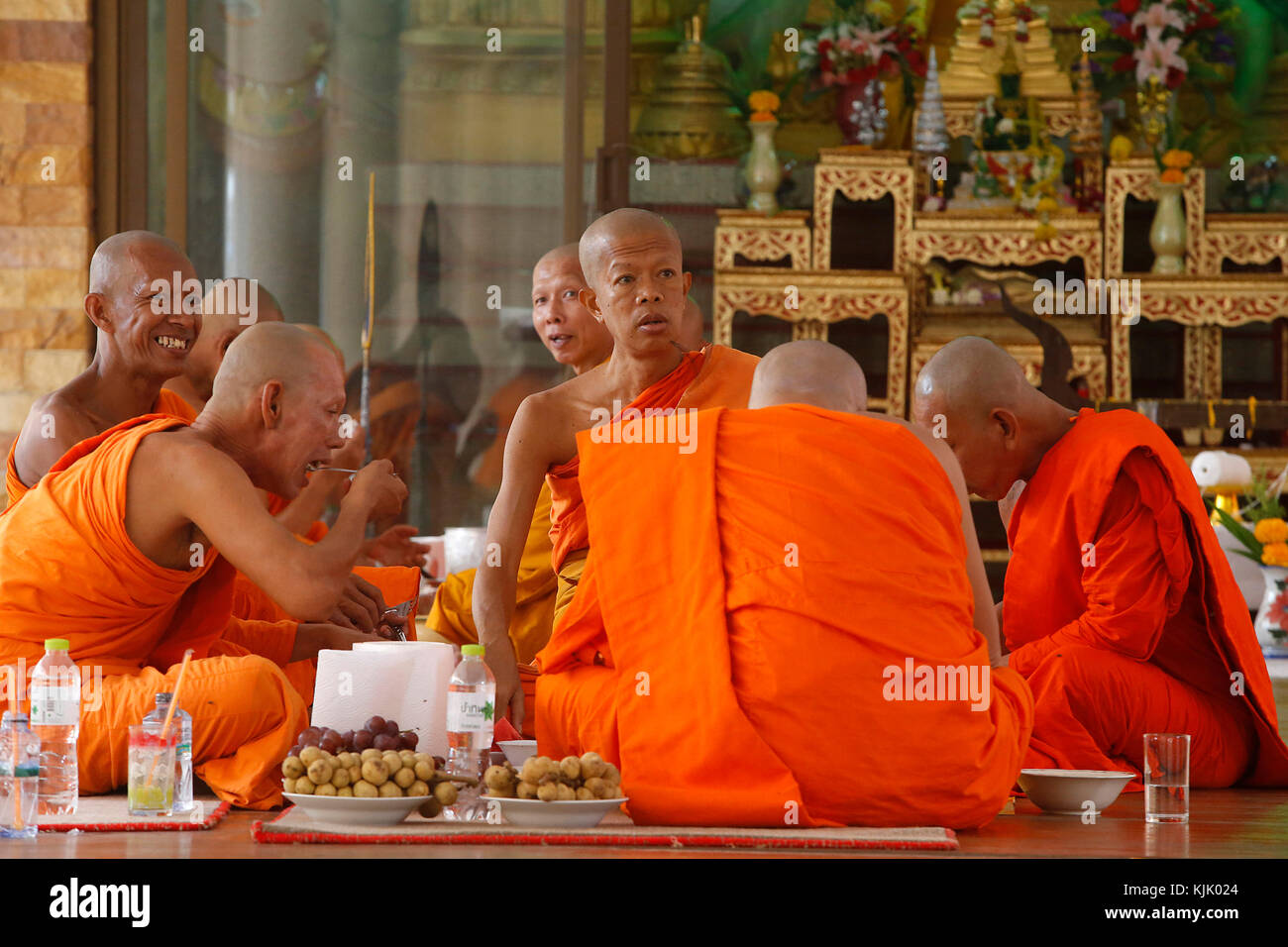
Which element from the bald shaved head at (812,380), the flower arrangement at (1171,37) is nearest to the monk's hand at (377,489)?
the bald shaved head at (812,380)

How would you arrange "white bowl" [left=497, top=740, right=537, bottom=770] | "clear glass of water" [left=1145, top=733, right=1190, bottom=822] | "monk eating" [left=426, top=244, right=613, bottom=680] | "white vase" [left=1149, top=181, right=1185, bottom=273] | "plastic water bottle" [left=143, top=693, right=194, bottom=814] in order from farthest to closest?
"white vase" [left=1149, top=181, right=1185, bottom=273] < "monk eating" [left=426, top=244, right=613, bottom=680] < "white bowl" [left=497, top=740, right=537, bottom=770] < "clear glass of water" [left=1145, top=733, right=1190, bottom=822] < "plastic water bottle" [left=143, top=693, right=194, bottom=814]

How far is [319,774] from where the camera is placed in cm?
250

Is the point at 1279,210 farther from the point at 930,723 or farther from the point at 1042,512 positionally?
the point at 930,723

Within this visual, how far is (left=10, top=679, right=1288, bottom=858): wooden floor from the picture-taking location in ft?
7.61

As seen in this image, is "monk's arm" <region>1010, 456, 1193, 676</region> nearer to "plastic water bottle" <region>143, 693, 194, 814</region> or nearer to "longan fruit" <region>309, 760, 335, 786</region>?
"longan fruit" <region>309, 760, 335, 786</region>

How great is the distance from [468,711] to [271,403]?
2.37 feet

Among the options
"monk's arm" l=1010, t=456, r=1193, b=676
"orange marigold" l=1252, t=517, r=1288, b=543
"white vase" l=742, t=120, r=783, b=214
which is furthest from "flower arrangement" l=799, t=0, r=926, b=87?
"monk's arm" l=1010, t=456, r=1193, b=676

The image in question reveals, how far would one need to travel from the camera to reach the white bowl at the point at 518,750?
9.59 ft

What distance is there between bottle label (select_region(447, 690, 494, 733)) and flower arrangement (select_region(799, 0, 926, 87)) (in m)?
5.22

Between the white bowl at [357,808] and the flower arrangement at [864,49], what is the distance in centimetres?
551

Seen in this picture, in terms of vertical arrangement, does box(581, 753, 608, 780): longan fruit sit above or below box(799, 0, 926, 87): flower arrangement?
below

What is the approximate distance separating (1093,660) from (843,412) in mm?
1036

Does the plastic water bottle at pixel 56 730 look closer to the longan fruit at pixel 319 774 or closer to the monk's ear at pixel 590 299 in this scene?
the longan fruit at pixel 319 774

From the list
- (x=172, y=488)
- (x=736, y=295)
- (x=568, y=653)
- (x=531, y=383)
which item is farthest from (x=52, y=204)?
(x=568, y=653)
